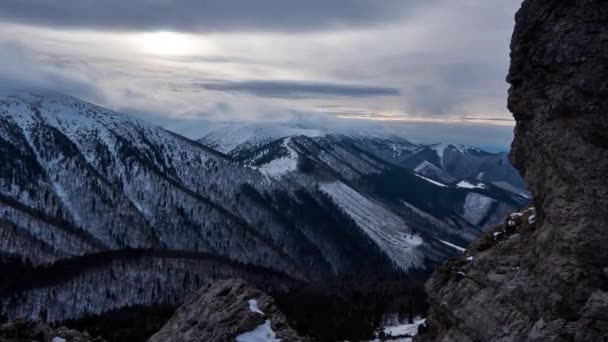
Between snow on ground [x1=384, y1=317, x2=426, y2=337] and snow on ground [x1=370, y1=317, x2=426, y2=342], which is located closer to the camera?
snow on ground [x1=370, y1=317, x2=426, y2=342]

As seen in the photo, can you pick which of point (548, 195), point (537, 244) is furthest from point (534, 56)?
point (537, 244)

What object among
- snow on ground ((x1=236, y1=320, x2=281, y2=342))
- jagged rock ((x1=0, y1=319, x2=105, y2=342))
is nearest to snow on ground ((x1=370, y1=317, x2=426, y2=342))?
snow on ground ((x1=236, y1=320, x2=281, y2=342))

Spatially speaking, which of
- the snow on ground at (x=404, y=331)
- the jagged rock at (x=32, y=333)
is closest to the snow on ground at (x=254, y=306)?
the jagged rock at (x=32, y=333)

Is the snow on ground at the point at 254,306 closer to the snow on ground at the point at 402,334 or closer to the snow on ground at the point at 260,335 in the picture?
the snow on ground at the point at 260,335

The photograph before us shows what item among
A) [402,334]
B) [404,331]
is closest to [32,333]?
[402,334]

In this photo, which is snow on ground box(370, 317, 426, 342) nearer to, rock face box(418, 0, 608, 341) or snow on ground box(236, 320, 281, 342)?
snow on ground box(236, 320, 281, 342)

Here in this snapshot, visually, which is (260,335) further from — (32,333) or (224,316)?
(32,333)
